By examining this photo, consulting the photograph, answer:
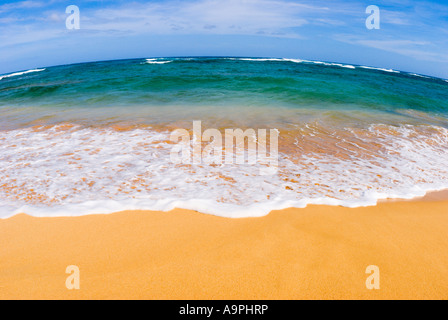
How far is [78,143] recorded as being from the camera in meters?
5.21

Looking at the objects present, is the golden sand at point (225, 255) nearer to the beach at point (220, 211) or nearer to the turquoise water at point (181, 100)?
the beach at point (220, 211)

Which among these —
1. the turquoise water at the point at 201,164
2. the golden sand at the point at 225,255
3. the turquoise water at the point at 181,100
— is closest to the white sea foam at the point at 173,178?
the turquoise water at the point at 201,164

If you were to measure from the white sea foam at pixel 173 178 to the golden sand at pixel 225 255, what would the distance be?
27 centimetres

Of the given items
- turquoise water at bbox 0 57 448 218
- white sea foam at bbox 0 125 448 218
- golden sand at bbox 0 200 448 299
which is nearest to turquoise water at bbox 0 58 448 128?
turquoise water at bbox 0 57 448 218

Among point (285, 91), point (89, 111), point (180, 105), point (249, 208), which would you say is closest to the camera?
point (249, 208)

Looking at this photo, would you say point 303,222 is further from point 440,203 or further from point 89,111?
point 89,111

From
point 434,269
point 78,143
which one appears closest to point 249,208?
point 434,269

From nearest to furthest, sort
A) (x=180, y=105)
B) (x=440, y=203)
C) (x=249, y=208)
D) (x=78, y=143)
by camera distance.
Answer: (x=249, y=208) < (x=440, y=203) < (x=78, y=143) < (x=180, y=105)

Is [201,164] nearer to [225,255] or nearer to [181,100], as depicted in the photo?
[225,255]

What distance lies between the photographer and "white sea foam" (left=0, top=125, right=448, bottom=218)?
3.13 meters

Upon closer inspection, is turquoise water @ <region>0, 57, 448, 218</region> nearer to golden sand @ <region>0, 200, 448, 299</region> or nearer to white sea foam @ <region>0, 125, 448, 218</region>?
white sea foam @ <region>0, 125, 448, 218</region>

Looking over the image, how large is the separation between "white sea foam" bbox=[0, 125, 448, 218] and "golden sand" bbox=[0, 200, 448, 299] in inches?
10.6

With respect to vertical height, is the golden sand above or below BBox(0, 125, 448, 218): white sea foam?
below

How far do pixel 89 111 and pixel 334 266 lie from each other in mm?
9057
